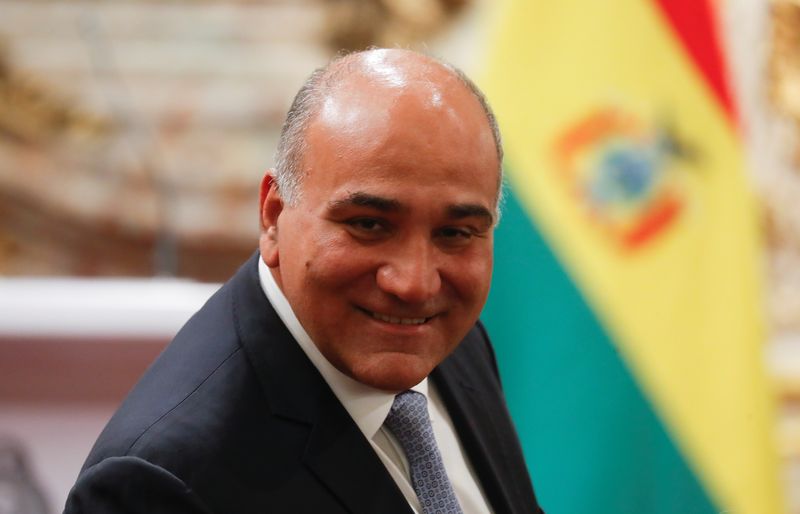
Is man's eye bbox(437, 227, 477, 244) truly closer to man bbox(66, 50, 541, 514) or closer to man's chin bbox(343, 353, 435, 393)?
man bbox(66, 50, 541, 514)

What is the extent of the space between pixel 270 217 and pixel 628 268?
1561mm

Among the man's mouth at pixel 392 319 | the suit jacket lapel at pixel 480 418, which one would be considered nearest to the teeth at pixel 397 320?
the man's mouth at pixel 392 319

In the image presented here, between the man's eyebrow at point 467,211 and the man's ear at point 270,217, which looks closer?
the man's eyebrow at point 467,211

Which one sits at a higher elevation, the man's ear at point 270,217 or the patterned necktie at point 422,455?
the man's ear at point 270,217

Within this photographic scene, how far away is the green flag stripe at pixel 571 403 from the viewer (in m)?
2.57

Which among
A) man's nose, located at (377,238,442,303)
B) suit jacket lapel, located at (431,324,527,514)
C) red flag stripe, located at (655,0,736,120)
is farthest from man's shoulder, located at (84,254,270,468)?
red flag stripe, located at (655,0,736,120)

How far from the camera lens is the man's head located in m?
1.10

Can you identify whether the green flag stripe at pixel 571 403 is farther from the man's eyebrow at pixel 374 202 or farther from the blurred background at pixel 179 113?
the man's eyebrow at pixel 374 202

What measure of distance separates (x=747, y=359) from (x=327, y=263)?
1.74 metres

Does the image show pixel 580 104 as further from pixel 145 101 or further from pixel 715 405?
pixel 145 101

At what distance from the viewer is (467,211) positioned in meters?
1.13

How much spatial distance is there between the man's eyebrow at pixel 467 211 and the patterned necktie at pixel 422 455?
287mm

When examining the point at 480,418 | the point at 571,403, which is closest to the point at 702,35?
the point at 571,403

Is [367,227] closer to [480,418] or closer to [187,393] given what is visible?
[187,393]
